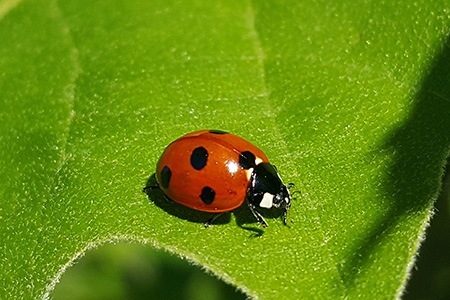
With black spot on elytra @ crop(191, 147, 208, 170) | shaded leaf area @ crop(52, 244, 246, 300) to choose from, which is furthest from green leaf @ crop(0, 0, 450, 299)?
shaded leaf area @ crop(52, 244, 246, 300)

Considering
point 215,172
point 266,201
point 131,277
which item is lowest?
point 131,277

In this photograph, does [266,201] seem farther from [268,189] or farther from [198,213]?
[198,213]

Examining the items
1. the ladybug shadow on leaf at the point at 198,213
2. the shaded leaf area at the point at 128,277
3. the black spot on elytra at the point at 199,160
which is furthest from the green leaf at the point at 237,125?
the shaded leaf area at the point at 128,277

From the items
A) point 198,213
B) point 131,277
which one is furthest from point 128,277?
point 198,213

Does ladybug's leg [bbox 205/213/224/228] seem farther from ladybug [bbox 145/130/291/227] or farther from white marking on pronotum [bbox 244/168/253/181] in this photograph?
white marking on pronotum [bbox 244/168/253/181]

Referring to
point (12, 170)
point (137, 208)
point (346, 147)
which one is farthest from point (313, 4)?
point (12, 170)

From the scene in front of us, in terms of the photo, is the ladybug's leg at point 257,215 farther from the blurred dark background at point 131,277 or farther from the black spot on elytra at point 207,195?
the blurred dark background at point 131,277

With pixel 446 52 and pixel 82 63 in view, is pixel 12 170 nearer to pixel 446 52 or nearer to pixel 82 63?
pixel 82 63
